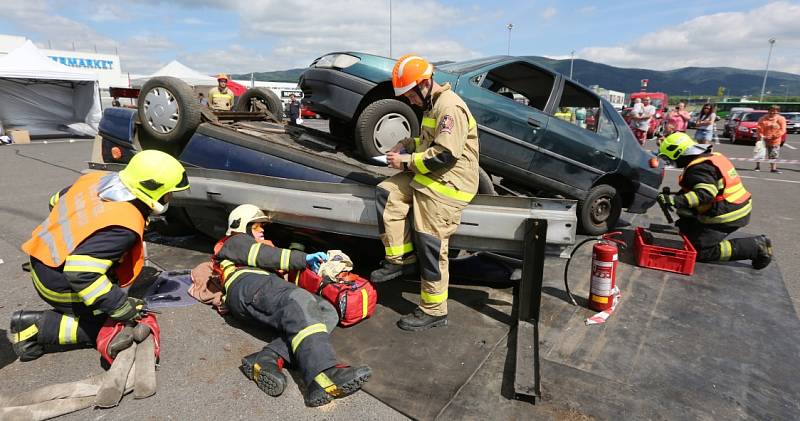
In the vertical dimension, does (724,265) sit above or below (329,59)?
below

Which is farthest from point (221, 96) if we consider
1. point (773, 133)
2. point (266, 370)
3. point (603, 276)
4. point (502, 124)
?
point (773, 133)

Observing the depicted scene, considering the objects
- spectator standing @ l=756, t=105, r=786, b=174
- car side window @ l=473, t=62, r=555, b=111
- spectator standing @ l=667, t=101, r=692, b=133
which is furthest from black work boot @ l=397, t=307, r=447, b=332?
spectator standing @ l=667, t=101, r=692, b=133

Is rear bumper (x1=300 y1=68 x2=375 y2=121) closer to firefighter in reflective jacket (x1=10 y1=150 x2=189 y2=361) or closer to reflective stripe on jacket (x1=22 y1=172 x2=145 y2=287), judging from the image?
firefighter in reflective jacket (x1=10 y1=150 x2=189 y2=361)

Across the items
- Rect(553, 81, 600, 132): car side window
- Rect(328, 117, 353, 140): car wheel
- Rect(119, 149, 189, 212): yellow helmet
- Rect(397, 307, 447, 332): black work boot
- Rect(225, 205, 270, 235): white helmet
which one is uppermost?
Rect(553, 81, 600, 132): car side window

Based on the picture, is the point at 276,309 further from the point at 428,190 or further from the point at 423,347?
the point at 428,190

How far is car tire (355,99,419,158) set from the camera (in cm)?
396

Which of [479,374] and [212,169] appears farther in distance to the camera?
[212,169]

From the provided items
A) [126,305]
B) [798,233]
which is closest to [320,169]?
[126,305]

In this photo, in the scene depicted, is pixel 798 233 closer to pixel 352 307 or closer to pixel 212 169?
pixel 352 307

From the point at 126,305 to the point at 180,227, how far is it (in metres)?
2.57

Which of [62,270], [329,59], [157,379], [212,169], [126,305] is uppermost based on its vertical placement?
[329,59]

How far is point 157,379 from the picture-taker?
255 centimetres

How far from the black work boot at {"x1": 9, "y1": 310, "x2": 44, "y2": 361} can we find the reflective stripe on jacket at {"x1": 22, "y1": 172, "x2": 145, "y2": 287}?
0.39 metres

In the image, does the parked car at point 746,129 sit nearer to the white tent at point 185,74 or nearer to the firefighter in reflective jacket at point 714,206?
the firefighter in reflective jacket at point 714,206
